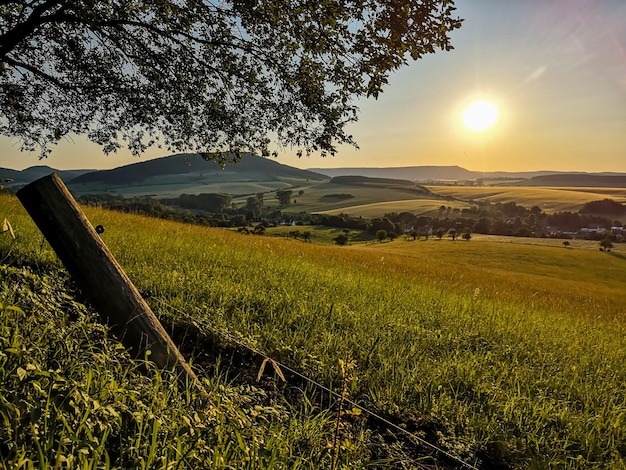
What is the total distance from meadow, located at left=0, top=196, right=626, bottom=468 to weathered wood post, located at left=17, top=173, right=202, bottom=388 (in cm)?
17

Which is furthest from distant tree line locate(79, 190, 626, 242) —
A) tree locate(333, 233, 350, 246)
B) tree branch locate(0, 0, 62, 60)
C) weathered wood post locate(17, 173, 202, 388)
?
weathered wood post locate(17, 173, 202, 388)

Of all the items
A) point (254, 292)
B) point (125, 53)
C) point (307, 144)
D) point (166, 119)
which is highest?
point (125, 53)

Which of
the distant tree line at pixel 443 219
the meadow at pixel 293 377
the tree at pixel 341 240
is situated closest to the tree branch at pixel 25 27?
the meadow at pixel 293 377

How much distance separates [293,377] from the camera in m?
3.87

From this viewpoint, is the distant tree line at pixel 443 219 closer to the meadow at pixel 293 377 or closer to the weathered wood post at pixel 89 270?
the meadow at pixel 293 377

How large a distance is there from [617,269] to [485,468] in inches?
2947

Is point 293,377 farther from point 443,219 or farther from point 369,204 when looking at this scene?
point 369,204

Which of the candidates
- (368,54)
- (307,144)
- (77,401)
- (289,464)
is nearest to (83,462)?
(77,401)

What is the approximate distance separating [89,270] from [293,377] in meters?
2.12

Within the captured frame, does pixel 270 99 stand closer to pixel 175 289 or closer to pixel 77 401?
pixel 175 289

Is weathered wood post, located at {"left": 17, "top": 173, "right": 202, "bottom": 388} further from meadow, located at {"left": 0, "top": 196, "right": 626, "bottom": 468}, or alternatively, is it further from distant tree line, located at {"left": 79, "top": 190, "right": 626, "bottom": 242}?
distant tree line, located at {"left": 79, "top": 190, "right": 626, "bottom": 242}

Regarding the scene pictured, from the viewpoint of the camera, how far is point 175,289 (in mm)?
5613

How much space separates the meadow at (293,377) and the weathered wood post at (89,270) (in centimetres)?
17

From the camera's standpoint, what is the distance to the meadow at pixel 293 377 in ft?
6.47
